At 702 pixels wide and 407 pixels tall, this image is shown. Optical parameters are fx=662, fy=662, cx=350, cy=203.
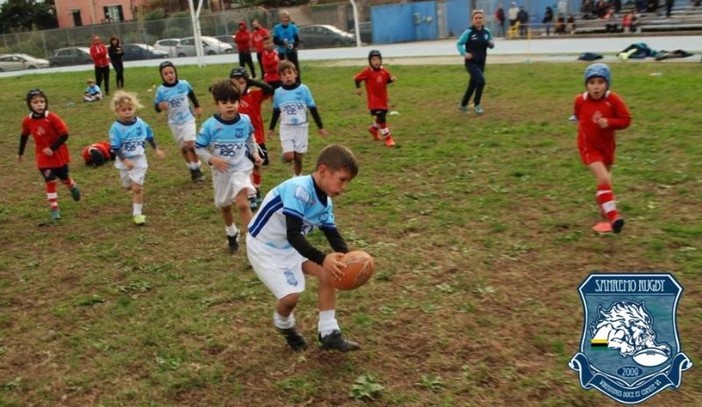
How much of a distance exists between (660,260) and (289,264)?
3.43 meters

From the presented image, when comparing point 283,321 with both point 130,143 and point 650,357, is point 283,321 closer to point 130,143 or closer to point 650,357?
point 650,357

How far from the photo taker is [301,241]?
4152mm

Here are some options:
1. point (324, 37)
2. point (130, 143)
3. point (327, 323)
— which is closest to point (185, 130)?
point (130, 143)

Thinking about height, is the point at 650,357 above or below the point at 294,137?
below

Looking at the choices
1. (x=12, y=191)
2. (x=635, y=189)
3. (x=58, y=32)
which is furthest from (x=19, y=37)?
(x=635, y=189)

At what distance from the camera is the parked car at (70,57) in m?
45.4

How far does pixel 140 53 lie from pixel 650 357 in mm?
45597

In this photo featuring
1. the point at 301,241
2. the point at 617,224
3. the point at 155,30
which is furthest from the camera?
the point at 155,30

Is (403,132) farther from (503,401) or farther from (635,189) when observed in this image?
(503,401)

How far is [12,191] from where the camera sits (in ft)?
36.0

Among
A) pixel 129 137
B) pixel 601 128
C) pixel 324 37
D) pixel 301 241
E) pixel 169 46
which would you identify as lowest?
pixel 301 241

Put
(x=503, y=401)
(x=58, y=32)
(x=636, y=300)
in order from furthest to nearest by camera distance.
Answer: (x=58, y=32) → (x=503, y=401) → (x=636, y=300)

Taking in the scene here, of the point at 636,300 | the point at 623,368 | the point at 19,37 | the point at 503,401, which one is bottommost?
the point at 503,401

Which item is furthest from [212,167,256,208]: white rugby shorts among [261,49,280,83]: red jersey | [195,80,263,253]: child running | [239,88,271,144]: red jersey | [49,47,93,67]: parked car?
[49,47,93,67]: parked car
